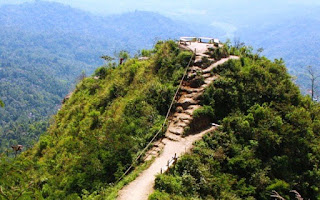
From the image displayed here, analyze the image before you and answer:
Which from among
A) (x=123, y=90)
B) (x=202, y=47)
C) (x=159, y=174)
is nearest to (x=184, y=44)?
(x=202, y=47)

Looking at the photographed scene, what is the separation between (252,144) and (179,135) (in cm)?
315

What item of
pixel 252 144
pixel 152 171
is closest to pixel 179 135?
pixel 152 171

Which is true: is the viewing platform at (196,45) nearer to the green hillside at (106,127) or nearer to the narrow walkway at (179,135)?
the narrow walkway at (179,135)

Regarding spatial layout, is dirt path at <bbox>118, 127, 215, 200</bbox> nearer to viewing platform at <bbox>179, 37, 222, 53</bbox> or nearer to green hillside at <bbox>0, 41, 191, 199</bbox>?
green hillside at <bbox>0, 41, 191, 199</bbox>

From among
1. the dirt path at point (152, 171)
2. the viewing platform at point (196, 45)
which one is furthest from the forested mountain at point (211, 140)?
the viewing platform at point (196, 45)

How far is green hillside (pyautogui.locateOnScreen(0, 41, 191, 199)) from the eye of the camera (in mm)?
12602

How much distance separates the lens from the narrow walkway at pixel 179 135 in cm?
1089

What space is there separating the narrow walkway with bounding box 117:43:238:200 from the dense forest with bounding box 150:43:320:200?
51 cm

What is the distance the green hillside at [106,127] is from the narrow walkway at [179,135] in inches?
26.2

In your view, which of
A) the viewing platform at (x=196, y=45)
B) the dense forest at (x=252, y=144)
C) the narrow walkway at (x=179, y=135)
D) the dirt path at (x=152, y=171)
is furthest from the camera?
the viewing platform at (x=196, y=45)

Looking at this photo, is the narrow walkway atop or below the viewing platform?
below

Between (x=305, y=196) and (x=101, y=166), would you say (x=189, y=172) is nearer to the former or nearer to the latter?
(x=101, y=166)

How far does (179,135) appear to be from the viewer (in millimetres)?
13930

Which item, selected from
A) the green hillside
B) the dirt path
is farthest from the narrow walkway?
the green hillside
